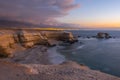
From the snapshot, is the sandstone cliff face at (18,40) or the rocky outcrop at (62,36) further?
the rocky outcrop at (62,36)

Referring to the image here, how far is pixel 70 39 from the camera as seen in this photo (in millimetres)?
70312

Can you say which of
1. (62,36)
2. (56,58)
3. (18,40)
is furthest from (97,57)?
(62,36)

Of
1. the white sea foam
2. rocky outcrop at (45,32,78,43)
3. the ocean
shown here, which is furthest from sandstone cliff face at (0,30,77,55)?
rocky outcrop at (45,32,78,43)

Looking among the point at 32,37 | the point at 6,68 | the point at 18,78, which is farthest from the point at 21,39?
the point at 18,78

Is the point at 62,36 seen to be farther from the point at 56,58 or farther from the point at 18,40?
the point at 56,58

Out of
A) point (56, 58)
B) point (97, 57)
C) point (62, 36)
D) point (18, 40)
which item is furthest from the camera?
point (62, 36)

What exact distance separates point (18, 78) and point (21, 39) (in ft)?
103

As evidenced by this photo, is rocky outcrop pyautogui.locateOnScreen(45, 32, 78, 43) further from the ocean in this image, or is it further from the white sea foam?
the white sea foam

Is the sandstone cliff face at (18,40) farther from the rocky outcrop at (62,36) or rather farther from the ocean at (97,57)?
the rocky outcrop at (62,36)

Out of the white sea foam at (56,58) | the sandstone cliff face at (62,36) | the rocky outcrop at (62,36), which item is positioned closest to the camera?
the white sea foam at (56,58)

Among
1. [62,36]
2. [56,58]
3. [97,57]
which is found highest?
[62,36]

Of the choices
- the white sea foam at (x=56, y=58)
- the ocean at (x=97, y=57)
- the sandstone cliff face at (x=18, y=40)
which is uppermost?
the sandstone cliff face at (x=18, y=40)

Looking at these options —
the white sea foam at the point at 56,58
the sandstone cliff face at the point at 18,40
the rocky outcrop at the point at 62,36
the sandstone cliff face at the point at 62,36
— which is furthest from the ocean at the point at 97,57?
the sandstone cliff face at the point at 62,36

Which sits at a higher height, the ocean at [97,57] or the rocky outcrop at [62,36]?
the rocky outcrop at [62,36]
